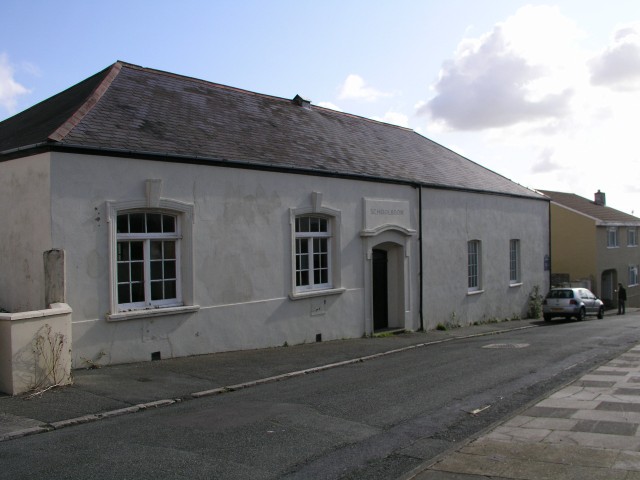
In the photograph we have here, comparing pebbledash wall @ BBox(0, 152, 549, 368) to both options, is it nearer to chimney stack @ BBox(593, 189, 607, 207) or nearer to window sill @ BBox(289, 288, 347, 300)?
window sill @ BBox(289, 288, 347, 300)

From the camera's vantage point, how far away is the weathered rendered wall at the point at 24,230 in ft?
36.9

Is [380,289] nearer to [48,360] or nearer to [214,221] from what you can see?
[214,221]

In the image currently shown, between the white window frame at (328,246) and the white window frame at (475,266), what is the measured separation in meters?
8.06

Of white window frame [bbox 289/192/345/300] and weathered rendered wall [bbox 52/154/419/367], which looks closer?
weathered rendered wall [bbox 52/154/419/367]

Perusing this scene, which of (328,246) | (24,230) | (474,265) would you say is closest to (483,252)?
(474,265)

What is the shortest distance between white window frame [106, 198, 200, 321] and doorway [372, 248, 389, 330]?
23.4 ft

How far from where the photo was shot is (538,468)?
6.05 metres

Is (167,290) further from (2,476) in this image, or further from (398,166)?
(398,166)

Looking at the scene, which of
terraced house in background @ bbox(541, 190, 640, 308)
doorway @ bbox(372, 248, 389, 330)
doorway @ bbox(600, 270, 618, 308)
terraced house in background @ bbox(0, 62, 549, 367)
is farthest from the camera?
doorway @ bbox(600, 270, 618, 308)

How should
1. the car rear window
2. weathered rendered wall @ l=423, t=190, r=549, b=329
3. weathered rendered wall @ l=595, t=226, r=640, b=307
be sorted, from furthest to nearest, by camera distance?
weathered rendered wall @ l=595, t=226, r=640, b=307, the car rear window, weathered rendered wall @ l=423, t=190, r=549, b=329

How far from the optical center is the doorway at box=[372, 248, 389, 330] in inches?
751

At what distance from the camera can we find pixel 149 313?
1229 cm

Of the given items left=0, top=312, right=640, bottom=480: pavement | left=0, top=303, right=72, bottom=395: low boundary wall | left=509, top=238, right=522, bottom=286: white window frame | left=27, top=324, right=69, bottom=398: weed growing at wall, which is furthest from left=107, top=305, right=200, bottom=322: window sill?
left=509, top=238, right=522, bottom=286: white window frame

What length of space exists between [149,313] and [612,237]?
128ft
